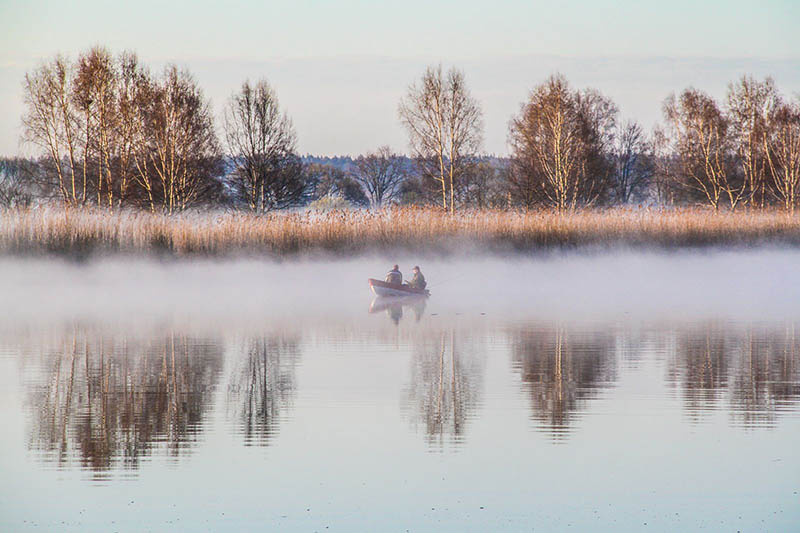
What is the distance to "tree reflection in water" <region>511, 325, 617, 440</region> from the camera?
29.2ft

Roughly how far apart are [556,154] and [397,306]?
25528 mm

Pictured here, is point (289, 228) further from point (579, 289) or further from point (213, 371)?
point (213, 371)

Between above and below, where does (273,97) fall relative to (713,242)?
above

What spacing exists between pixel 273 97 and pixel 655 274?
64.6 feet

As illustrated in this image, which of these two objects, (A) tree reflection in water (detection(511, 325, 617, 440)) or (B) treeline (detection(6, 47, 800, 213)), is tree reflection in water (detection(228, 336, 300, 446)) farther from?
(B) treeline (detection(6, 47, 800, 213))

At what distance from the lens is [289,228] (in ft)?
92.8

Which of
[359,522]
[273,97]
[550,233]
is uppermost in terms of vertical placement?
[273,97]

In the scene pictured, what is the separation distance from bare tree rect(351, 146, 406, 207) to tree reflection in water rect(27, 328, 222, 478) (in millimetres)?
71037

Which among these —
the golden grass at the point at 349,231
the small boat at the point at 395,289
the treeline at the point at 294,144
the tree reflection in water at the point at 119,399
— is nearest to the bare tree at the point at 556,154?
the treeline at the point at 294,144

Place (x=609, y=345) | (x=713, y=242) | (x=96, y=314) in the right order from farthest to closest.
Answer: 1. (x=713, y=242)
2. (x=96, y=314)
3. (x=609, y=345)

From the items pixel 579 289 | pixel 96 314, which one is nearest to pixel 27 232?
pixel 96 314

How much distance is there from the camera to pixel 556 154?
4531cm

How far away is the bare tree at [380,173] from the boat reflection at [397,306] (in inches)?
2430

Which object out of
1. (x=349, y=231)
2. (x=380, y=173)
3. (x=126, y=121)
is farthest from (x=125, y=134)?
(x=380, y=173)
